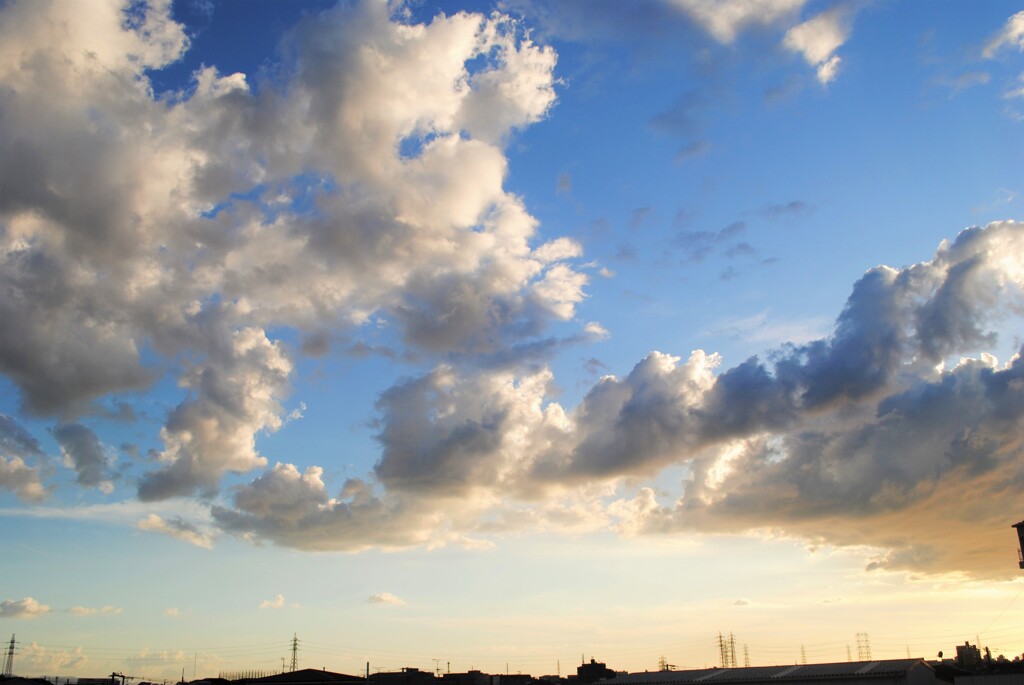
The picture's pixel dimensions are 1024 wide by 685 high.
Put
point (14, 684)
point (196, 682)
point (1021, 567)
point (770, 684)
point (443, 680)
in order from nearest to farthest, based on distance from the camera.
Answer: point (1021, 567) < point (770, 684) < point (14, 684) < point (196, 682) < point (443, 680)

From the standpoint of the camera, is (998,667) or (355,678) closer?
(998,667)

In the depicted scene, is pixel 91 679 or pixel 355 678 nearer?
pixel 355 678

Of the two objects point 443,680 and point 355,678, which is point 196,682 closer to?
point 355,678

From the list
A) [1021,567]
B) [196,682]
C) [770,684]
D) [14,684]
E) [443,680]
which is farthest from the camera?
[443,680]

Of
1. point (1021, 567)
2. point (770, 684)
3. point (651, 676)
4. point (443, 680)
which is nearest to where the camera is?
point (1021, 567)

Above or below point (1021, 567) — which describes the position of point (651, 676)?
below

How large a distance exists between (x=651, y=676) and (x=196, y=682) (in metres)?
94.3

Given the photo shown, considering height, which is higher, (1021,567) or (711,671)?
(1021,567)

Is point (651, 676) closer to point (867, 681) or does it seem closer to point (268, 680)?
point (867, 681)

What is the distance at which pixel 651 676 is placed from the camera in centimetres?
15912

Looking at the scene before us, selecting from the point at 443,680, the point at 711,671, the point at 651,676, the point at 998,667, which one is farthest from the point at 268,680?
the point at 998,667

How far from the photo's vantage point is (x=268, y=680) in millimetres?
163625

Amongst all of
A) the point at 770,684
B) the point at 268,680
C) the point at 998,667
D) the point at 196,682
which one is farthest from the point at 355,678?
the point at 998,667

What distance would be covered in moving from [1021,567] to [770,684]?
4038cm
